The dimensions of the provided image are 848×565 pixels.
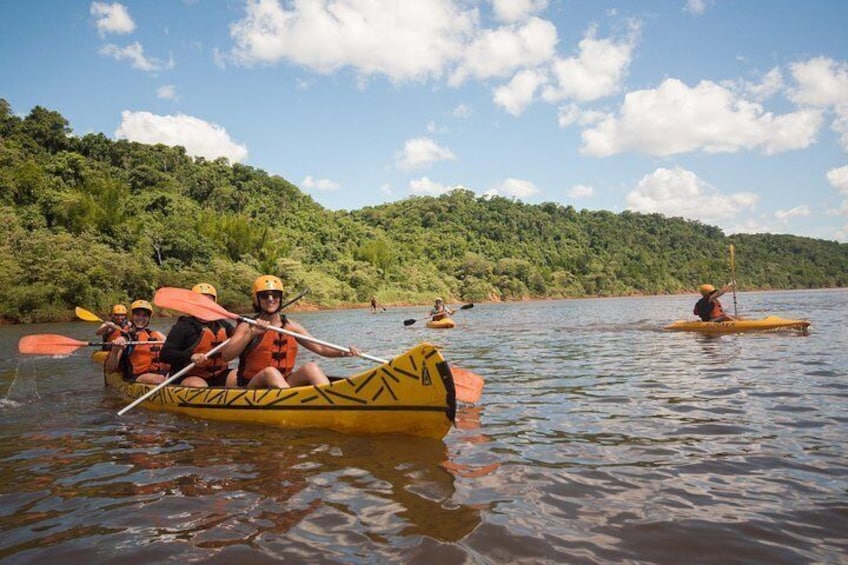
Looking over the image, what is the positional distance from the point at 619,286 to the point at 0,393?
321 ft

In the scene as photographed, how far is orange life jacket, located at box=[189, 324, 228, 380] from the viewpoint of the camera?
23.6 ft

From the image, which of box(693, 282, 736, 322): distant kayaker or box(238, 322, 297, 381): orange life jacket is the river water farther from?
box(693, 282, 736, 322): distant kayaker

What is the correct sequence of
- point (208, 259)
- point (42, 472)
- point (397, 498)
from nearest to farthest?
point (397, 498) → point (42, 472) → point (208, 259)

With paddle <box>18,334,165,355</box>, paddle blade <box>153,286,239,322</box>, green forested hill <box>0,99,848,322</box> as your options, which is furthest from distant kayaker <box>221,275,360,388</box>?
green forested hill <box>0,99,848,322</box>

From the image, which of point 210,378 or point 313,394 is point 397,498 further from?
point 210,378

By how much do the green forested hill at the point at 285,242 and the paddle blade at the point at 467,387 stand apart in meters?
36.9

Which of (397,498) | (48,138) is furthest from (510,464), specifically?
(48,138)

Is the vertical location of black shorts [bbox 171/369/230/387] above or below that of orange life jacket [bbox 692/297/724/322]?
below

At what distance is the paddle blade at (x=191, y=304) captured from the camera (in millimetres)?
6398

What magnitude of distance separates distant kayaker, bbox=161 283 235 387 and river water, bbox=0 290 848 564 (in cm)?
67

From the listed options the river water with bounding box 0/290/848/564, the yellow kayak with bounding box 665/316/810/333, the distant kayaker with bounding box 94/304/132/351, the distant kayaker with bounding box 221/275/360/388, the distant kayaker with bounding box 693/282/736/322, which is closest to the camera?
the river water with bounding box 0/290/848/564

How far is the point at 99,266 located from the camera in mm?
38531

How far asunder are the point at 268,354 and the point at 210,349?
1383mm

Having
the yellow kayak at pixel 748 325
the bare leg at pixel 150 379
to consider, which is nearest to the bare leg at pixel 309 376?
the bare leg at pixel 150 379
